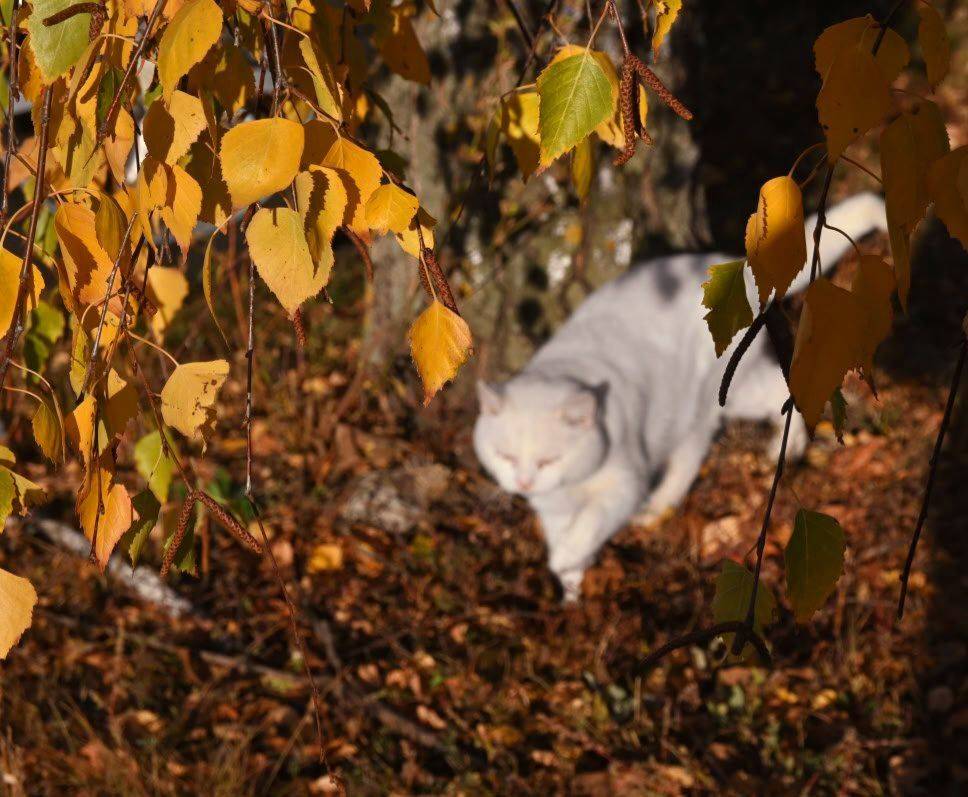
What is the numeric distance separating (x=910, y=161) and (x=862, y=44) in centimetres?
10

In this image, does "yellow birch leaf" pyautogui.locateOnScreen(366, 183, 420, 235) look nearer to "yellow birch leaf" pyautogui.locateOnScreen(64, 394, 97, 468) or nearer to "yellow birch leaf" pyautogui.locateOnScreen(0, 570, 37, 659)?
"yellow birch leaf" pyautogui.locateOnScreen(64, 394, 97, 468)

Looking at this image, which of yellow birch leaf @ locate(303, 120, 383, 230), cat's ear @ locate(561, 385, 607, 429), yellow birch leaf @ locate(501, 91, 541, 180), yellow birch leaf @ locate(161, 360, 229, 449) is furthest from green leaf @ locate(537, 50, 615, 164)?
cat's ear @ locate(561, 385, 607, 429)

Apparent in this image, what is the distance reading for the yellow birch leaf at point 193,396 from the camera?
96 cm

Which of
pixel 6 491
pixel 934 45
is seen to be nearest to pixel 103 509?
pixel 6 491

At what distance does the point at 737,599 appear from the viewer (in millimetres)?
999

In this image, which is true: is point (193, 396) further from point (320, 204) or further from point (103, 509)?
point (320, 204)

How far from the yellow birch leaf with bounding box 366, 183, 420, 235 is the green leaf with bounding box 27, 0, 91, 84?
294 millimetres

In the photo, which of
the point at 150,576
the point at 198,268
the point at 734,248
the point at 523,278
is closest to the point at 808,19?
the point at 734,248

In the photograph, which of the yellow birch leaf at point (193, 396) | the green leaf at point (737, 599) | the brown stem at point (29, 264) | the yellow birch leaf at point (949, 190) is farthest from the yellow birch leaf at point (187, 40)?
the green leaf at point (737, 599)

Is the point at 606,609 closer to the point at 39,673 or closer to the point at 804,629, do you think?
the point at 804,629

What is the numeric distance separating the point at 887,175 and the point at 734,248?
395cm

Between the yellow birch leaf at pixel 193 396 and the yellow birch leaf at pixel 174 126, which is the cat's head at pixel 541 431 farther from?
the yellow birch leaf at pixel 174 126

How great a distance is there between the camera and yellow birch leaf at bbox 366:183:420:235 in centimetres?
85

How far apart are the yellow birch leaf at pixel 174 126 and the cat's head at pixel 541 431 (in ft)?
6.19
